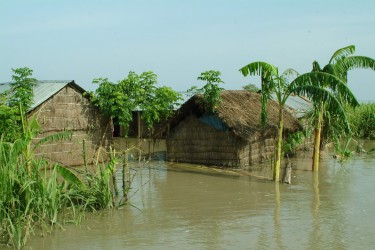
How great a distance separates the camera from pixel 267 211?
8.54 m

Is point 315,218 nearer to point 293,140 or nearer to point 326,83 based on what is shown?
point 326,83

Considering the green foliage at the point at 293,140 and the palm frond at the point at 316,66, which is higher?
the palm frond at the point at 316,66

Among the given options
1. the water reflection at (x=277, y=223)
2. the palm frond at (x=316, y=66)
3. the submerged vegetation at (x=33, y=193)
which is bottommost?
the water reflection at (x=277, y=223)

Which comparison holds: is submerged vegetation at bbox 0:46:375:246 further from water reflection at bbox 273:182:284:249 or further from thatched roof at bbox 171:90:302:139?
water reflection at bbox 273:182:284:249

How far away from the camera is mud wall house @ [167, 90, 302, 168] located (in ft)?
43.0

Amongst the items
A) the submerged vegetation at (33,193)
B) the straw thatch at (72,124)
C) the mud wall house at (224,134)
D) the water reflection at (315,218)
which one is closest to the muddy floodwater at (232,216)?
the water reflection at (315,218)

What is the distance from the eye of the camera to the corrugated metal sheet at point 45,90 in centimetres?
1212

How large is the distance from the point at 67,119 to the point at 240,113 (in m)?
4.77

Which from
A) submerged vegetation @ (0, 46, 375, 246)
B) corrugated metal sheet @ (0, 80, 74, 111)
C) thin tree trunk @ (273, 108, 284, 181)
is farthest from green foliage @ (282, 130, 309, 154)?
corrugated metal sheet @ (0, 80, 74, 111)

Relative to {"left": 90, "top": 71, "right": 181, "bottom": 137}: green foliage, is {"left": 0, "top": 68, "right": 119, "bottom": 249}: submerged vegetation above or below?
below

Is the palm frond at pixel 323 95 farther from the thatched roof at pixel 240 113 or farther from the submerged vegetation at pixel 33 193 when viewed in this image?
the submerged vegetation at pixel 33 193

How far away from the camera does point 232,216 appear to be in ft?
26.9

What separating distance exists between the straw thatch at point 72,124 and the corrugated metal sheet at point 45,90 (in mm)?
116

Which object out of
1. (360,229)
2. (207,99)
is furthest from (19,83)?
(360,229)
